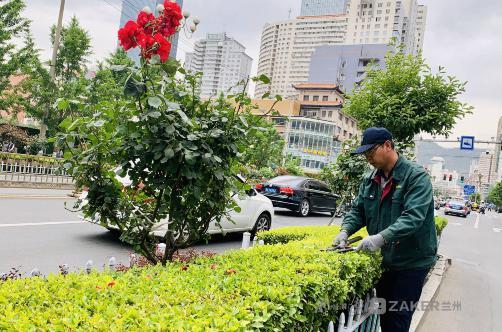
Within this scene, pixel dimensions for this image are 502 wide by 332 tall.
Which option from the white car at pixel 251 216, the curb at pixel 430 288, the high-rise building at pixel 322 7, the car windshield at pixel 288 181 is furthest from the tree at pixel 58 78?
the high-rise building at pixel 322 7

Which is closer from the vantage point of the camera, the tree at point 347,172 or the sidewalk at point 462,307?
the sidewalk at point 462,307

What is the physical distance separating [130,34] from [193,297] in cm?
169

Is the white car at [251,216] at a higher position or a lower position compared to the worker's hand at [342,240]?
lower

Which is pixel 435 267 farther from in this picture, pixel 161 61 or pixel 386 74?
pixel 161 61

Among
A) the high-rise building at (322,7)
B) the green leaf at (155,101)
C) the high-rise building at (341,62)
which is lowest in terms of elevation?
the green leaf at (155,101)

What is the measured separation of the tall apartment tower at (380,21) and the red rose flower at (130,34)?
124559mm

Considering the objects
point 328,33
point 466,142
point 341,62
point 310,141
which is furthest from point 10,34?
point 328,33

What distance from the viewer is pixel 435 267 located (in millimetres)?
8078

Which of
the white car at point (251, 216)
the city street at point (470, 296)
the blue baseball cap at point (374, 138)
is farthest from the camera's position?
the white car at point (251, 216)

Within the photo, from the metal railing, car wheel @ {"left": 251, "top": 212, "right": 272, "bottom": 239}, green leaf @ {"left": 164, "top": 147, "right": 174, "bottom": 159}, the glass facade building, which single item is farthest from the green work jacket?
the glass facade building

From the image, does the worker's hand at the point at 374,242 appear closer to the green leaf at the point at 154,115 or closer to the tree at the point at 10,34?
the green leaf at the point at 154,115

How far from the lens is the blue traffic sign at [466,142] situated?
78.4 feet

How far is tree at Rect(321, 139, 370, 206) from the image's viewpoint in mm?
7320

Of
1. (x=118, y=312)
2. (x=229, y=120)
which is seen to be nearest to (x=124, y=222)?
(x=229, y=120)
